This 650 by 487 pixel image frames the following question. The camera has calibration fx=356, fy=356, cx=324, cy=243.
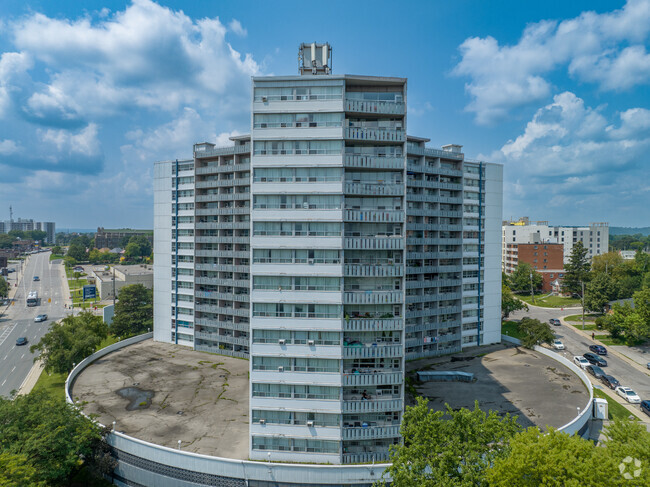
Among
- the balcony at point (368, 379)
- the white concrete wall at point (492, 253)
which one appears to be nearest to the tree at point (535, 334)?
the white concrete wall at point (492, 253)

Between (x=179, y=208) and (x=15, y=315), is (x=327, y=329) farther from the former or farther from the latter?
(x=15, y=315)

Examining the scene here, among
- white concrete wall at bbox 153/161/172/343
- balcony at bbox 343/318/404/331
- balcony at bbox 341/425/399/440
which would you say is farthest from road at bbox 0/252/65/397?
balcony at bbox 343/318/404/331

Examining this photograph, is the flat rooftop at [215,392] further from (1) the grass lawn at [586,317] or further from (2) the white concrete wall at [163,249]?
(1) the grass lawn at [586,317]

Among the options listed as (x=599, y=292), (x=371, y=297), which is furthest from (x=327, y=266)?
(x=599, y=292)

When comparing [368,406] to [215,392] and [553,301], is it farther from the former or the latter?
[553,301]

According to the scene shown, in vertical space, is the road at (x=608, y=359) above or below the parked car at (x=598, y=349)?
below

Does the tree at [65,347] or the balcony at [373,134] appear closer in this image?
the balcony at [373,134]

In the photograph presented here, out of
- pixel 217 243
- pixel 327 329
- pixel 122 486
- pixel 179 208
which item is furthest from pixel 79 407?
pixel 179 208
